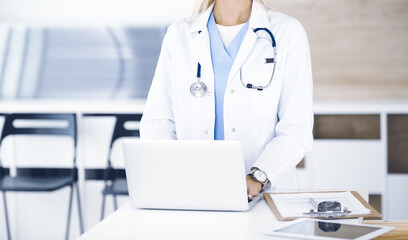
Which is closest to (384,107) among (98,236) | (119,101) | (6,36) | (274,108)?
(274,108)

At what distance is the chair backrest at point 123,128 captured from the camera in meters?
3.67

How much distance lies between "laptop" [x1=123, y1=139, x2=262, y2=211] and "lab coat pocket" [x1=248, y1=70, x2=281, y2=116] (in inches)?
22.2

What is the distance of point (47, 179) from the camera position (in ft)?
11.9

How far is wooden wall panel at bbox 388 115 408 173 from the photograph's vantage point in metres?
3.75

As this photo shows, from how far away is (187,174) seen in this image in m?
1.59

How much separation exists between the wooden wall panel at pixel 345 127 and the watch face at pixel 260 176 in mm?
1996

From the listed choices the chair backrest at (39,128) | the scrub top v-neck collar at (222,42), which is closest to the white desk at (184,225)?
the scrub top v-neck collar at (222,42)

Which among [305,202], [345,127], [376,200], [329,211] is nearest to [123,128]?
[345,127]

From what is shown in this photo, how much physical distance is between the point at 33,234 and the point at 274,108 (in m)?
2.48

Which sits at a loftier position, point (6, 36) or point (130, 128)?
point (6, 36)

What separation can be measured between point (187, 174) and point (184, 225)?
0.15 m

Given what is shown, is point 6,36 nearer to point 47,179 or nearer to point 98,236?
point 47,179

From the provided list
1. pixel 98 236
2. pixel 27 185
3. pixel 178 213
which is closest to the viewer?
pixel 98 236

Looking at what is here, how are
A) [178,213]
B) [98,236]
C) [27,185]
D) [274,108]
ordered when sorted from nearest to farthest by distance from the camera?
1. [98,236]
2. [178,213]
3. [274,108]
4. [27,185]
